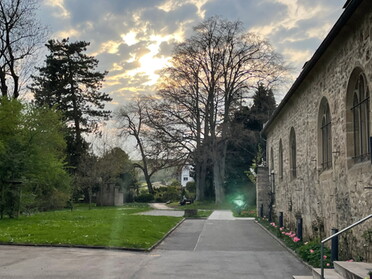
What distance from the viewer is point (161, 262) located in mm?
9961

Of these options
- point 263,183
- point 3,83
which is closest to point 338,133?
point 263,183

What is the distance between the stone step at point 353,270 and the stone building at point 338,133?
778 millimetres

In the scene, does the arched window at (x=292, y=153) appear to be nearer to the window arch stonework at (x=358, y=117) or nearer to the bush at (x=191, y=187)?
the window arch stonework at (x=358, y=117)

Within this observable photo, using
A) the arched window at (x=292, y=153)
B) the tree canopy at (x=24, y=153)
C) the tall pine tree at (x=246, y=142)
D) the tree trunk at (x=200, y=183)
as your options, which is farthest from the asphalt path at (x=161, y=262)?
the tree trunk at (x=200, y=183)

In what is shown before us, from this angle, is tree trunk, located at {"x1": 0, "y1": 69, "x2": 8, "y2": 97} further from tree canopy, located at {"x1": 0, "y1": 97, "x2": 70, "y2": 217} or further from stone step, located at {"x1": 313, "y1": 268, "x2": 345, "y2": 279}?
stone step, located at {"x1": 313, "y1": 268, "x2": 345, "y2": 279}

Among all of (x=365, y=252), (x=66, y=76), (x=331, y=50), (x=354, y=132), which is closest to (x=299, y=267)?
(x=365, y=252)

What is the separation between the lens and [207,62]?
39.6 meters

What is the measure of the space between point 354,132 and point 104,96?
40811 mm

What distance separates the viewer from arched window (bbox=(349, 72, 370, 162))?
879 cm

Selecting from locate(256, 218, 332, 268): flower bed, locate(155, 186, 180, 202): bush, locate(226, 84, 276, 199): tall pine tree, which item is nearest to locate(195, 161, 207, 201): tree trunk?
locate(226, 84, 276, 199): tall pine tree

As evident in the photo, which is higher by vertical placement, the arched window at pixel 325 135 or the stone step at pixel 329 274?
the arched window at pixel 325 135

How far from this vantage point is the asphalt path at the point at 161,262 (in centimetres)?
848

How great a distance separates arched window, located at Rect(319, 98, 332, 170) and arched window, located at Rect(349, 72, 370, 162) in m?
2.16

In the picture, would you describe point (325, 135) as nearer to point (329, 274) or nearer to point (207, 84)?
point (329, 274)
